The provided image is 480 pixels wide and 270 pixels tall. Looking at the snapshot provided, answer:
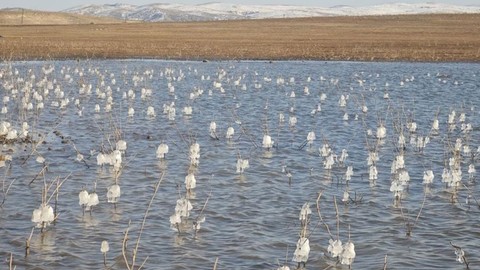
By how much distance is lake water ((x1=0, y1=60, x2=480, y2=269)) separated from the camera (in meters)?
9.30

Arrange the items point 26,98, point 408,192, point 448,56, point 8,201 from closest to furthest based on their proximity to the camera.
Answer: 1. point 8,201
2. point 408,192
3. point 26,98
4. point 448,56

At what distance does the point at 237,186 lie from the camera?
42.2ft

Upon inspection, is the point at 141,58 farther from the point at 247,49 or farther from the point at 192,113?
the point at 192,113

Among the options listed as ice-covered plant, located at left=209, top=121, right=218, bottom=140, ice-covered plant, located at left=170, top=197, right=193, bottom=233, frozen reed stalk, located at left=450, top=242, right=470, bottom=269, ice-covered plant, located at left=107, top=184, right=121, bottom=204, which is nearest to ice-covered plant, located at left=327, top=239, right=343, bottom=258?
frozen reed stalk, located at left=450, top=242, right=470, bottom=269

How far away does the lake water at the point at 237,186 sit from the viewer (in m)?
9.30

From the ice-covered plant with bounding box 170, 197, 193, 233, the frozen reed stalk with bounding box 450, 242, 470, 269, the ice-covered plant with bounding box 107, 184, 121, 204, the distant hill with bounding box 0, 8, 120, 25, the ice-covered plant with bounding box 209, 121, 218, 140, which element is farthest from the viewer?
the distant hill with bounding box 0, 8, 120, 25

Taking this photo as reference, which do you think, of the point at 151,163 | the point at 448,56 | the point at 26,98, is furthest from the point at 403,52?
the point at 151,163

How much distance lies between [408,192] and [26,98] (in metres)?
11.5

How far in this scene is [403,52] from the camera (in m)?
53.0

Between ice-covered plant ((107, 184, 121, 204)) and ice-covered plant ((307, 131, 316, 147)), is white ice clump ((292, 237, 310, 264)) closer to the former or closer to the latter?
ice-covered plant ((107, 184, 121, 204))

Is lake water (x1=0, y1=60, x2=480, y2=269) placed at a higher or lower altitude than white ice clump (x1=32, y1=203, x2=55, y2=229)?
lower

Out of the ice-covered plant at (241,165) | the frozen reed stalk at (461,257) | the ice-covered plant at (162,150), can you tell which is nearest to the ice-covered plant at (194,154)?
the ice-covered plant at (162,150)

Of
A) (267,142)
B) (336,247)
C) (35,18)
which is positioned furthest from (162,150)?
(35,18)

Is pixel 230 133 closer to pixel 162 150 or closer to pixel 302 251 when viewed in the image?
pixel 162 150
